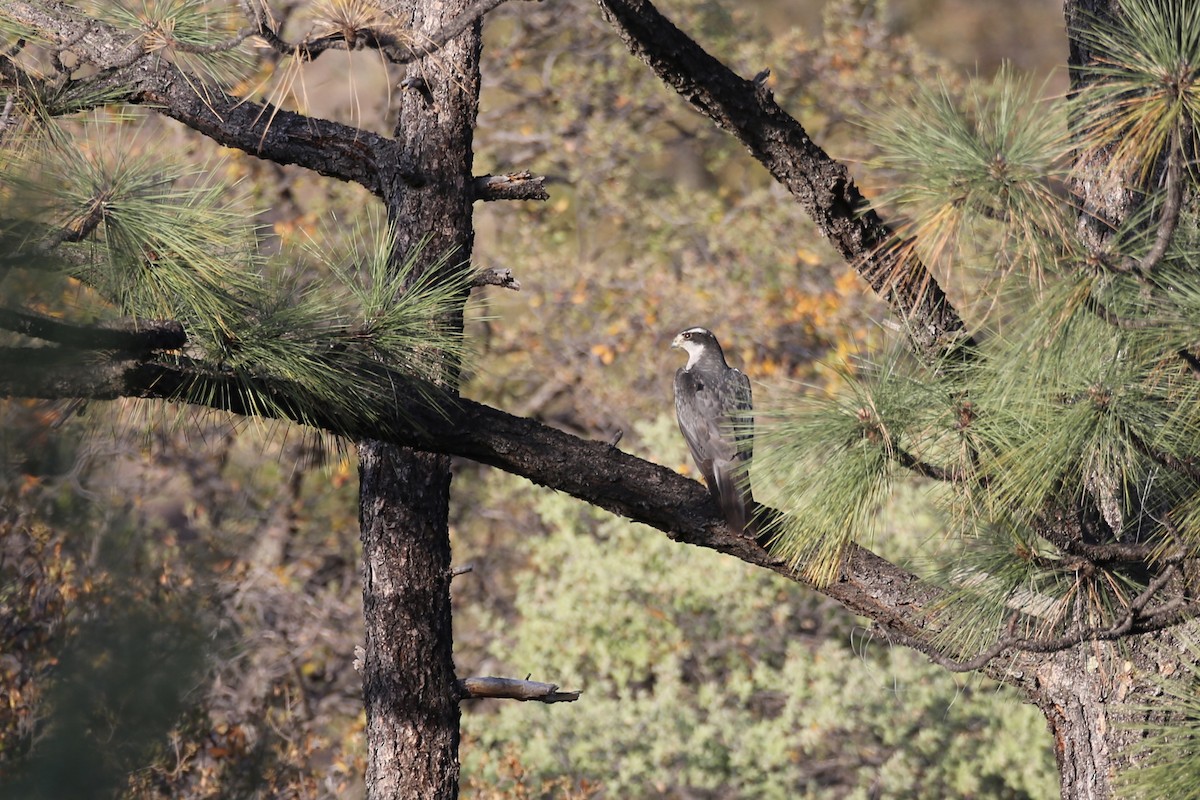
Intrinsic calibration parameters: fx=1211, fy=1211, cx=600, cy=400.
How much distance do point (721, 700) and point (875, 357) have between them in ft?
→ 10.2

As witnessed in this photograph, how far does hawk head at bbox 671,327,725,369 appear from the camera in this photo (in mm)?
4082

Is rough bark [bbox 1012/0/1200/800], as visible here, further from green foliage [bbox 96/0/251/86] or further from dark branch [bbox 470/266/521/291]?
green foliage [bbox 96/0/251/86]

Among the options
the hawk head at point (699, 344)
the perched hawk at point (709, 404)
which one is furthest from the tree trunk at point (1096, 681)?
the hawk head at point (699, 344)

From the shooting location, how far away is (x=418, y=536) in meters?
2.80

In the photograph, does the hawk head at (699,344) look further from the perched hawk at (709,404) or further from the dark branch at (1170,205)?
the dark branch at (1170,205)

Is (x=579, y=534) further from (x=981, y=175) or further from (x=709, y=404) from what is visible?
(x=981, y=175)

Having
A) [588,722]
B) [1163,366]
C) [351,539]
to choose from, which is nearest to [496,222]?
[351,539]

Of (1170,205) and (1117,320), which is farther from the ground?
(1170,205)

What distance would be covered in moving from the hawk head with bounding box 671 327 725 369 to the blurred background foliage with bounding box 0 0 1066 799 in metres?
0.55

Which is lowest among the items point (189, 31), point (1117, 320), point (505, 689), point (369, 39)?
point (505, 689)

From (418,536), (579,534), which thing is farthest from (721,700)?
(418,536)

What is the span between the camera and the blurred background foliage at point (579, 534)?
4.07 meters

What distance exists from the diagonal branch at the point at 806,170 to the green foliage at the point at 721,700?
2.68 meters

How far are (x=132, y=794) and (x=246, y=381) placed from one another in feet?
2.35
